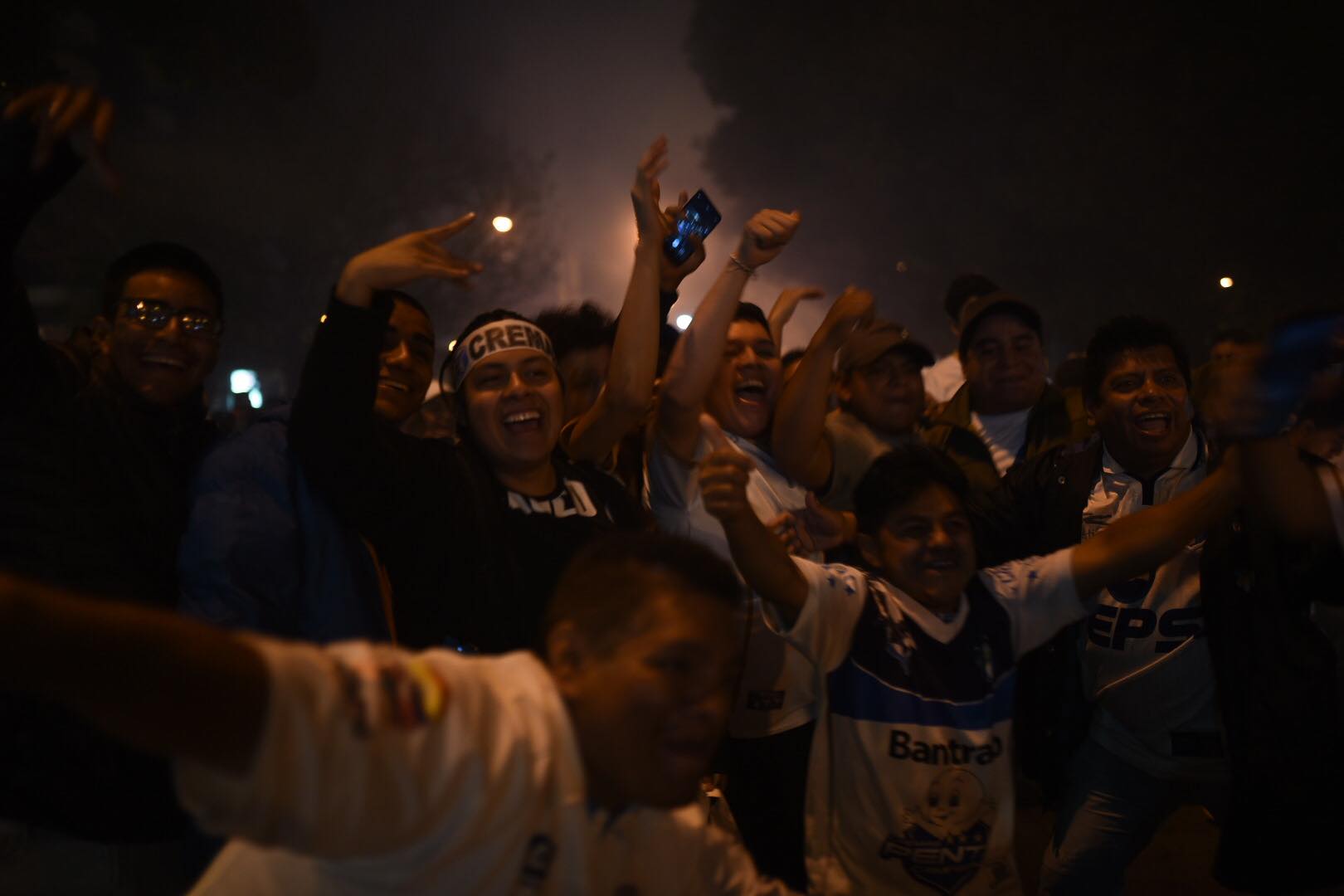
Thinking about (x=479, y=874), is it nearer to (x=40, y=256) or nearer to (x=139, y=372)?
(x=139, y=372)

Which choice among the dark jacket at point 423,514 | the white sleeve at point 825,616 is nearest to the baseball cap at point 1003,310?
the white sleeve at point 825,616

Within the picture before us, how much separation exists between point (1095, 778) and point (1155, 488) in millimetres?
1122

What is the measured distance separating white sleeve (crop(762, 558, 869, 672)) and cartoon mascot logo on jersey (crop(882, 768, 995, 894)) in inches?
18.5

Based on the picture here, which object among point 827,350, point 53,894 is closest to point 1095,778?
point 827,350

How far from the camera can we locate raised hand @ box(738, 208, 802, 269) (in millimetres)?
3379

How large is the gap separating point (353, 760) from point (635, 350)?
6.84ft

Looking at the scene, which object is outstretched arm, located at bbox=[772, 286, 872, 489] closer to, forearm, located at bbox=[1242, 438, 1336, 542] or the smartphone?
the smartphone

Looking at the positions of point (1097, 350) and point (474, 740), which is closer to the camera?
point (474, 740)

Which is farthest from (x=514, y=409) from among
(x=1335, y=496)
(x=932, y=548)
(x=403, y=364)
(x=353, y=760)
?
(x=1335, y=496)

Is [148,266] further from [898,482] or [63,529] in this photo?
[898,482]

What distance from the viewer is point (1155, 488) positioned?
3328mm

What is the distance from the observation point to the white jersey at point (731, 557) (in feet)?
9.91

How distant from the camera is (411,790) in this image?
1.28 meters

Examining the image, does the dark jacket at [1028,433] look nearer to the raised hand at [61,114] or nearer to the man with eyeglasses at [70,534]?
the man with eyeglasses at [70,534]
